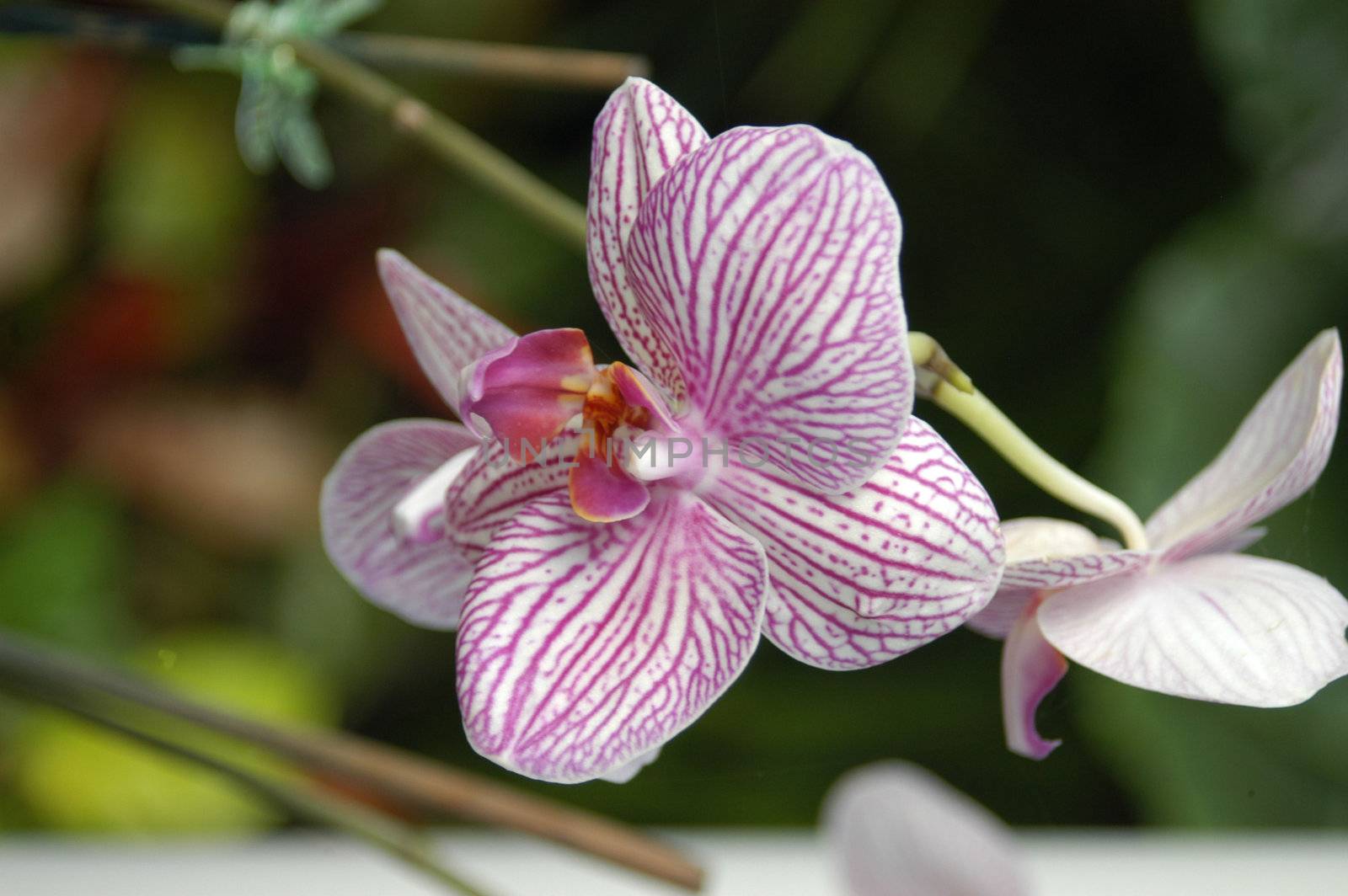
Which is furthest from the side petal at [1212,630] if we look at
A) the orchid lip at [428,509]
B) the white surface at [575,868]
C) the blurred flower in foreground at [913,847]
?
the white surface at [575,868]

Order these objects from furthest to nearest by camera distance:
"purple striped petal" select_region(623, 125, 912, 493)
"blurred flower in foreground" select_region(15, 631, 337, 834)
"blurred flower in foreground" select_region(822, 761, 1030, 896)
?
"blurred flower in foreground" select_region(15, 631, 337, 834) → "blurred flower in foreground" select_region(822, 761, 1030, 896) → "purple striped petal" select_region(623, 125, 912, 493)

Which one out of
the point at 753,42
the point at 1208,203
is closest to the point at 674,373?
the point at 753,42

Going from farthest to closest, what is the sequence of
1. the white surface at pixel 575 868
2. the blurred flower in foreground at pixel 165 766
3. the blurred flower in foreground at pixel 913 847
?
the blurred flower in foreground at pixel 165 766, the white surface at pixel 575 868, the blurred flower in foreground at pixel 913 847

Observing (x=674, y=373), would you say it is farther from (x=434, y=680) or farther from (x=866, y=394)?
(x=434, y=680)

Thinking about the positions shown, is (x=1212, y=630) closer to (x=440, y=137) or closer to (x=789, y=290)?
(x=789, y=290)

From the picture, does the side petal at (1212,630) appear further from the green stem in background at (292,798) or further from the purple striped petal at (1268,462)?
the green stem in background at (292,798)

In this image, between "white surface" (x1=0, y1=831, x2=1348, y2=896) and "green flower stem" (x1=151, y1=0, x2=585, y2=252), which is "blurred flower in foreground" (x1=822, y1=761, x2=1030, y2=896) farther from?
"green flower stem" (x1=151, y1=0, x2=585, y2=252)

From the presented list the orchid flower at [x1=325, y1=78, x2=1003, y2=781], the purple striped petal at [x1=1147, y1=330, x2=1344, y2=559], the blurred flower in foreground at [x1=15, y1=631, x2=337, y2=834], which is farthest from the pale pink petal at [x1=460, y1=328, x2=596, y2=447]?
the blurred flower in foreground at [x1=15, y1=631, x2=337, y2=834]
